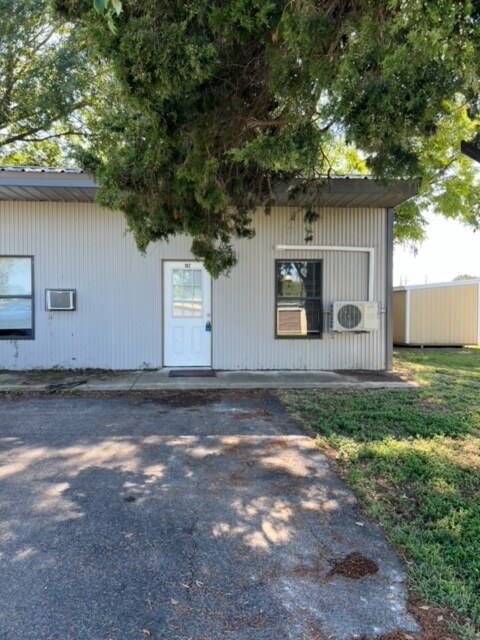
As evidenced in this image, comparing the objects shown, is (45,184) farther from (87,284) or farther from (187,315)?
(187,315)

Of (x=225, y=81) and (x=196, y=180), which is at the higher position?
(x=225, y=81)

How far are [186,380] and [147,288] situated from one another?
2.03 meters

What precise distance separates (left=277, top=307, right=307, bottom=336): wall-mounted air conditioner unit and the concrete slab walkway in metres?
0.80

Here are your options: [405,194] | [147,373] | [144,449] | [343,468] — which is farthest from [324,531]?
[405,194]

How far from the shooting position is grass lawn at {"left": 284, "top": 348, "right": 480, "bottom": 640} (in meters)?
2.37

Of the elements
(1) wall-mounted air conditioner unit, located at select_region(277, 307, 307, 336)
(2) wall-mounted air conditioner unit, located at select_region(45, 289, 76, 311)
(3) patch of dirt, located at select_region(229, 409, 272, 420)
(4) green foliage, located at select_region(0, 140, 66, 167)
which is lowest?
(3) patch of dirt, located at select_region(229, 409, 272, 420)

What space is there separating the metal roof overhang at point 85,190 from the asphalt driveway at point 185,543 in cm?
421

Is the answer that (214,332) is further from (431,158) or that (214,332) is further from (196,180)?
(431,158)

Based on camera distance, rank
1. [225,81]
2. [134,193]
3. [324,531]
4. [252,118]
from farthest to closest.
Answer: [134,193]
[252,118]
[225,81]
[324,531]

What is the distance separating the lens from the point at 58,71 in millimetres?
10883

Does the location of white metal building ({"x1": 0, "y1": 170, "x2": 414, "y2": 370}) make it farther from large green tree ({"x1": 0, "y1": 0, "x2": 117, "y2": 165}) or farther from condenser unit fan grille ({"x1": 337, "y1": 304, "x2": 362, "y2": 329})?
large green tree ({"x1": 0, "y1": 0, "x2": 117, "y2": 165})

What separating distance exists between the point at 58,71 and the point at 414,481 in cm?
1195

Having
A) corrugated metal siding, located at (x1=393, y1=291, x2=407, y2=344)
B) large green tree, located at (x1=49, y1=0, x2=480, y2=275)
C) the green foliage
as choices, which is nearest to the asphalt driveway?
large green tree, located at (x1=49, y1=0, x2=480, y2=275)

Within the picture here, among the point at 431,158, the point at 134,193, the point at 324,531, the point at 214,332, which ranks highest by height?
the point at 431,158
